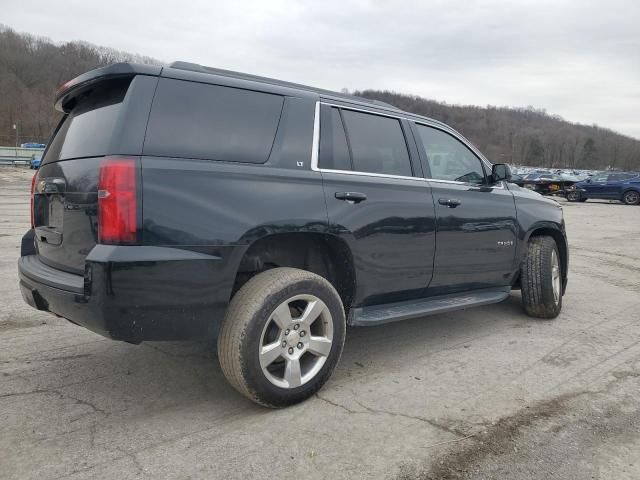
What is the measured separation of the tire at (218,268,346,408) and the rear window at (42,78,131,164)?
107cm

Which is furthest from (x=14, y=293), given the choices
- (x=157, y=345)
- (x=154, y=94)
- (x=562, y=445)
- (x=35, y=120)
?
(x=35, y=120)

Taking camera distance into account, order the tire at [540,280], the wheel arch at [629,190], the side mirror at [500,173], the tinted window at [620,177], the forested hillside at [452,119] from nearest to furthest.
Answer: the side mirror at [500,173]
the tire at [540,280]
the wheel arch at [629,190]
the tinted window at [620,177]
the forested hillside at [452,119]

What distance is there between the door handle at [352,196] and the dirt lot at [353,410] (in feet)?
3.79

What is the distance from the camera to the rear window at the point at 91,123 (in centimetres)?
276

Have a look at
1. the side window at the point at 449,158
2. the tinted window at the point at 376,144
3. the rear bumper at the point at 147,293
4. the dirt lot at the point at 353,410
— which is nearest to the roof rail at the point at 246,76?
the tinted window at the point at 376,144

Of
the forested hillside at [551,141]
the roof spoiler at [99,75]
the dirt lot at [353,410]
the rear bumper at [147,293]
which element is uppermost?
the forested hillside at [551,141]

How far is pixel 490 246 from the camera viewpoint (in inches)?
169

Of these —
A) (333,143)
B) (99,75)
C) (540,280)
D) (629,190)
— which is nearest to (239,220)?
(333,143)

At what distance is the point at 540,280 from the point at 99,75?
394cm

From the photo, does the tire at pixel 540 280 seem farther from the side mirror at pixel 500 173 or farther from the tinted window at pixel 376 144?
the tinted window at pixel 376 144

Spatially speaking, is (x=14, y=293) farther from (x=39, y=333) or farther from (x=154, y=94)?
(x=154, y=94)

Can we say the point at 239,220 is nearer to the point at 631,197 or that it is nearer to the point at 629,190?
the point at 629,190

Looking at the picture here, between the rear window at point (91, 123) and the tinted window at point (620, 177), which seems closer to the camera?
the rear window at point (91, 123)

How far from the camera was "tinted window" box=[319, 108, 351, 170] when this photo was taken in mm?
3283
